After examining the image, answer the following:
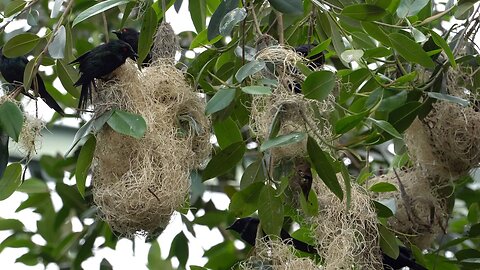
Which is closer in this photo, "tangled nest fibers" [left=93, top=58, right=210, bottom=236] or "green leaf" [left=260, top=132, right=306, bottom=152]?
"green leaf" [left=260, top=132, right=306, bottom=152]

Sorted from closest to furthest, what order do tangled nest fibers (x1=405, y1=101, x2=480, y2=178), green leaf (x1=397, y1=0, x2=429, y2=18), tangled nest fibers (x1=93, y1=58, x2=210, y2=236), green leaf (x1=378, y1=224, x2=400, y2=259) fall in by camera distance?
tangled nest fibers (x1=93, y1=58, x2=210, y2=236)
green leaf (x1=378, y1=224, x2=400, y2=259)
green leaf (x1=397, y1=0, x2=429, y2=18)
tangled nest fibers (x1=405, y1=101, x2=480, y2=178)

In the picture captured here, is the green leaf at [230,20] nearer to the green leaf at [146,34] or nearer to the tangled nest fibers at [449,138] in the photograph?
the green leaf at [146,34]

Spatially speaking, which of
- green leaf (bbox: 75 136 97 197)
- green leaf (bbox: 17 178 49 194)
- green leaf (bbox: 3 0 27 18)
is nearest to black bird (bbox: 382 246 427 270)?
green leaf (bbox: 75 136 97 197)

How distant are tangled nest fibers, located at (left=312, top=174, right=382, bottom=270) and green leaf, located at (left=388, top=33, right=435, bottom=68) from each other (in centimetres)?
29

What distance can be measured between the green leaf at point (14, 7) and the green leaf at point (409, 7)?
0.80 meters

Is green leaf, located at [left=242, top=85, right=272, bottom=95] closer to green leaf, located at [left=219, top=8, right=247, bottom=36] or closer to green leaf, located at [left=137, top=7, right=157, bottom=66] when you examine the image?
green leaf, located at [left=219, top=8, right=247, bottom=36]

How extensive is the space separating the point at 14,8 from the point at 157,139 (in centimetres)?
45

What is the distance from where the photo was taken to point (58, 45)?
1.90 m

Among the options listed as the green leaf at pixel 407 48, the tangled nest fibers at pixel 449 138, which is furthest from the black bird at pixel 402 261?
the green leaf at pixel 407 48

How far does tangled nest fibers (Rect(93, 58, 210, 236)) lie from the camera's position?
6.10ft

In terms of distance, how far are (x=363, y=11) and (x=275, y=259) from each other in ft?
1.70

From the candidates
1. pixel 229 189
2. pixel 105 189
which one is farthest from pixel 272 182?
pixel 229 189

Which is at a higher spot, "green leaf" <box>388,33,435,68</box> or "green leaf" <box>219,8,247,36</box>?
"green leaf" <box>219,8,247,36</box>

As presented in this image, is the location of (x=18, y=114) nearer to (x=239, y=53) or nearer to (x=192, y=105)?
(x=192, y=105)
